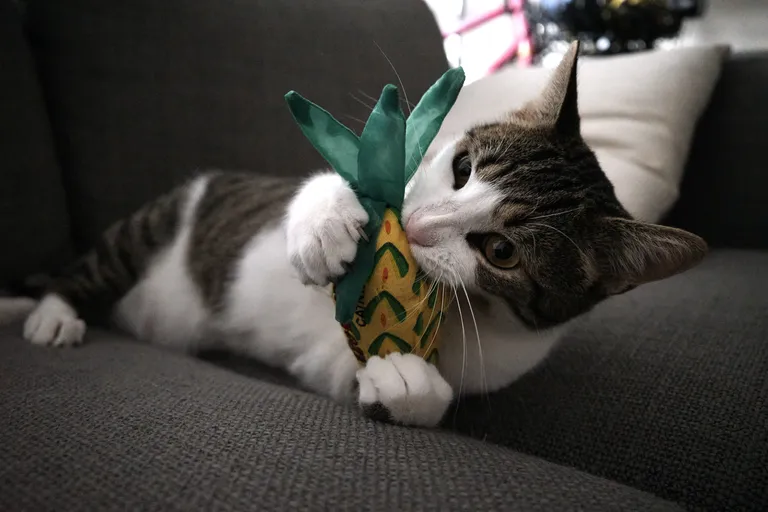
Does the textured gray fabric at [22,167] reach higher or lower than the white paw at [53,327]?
higher

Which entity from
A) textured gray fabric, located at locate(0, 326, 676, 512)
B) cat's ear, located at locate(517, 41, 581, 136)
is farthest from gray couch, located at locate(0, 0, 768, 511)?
cat's ear, located at locate(517, 41, 581, 136)

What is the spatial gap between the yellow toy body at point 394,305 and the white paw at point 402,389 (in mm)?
22

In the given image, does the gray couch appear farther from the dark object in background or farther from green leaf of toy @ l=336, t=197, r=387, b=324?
the dark object in background

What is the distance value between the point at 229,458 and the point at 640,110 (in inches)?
55.9

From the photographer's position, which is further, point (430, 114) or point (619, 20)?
point (619, 20)

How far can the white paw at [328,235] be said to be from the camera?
24.9 inches

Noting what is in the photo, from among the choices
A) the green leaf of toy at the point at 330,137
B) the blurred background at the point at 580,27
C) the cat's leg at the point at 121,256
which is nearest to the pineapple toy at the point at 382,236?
the green leaf of toy at the point at 330,137

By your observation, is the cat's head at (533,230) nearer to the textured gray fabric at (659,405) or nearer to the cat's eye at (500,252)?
the cat's eye at (500,252)

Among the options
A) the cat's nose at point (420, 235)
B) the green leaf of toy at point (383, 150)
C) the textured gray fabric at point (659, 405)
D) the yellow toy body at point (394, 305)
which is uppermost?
the green leaf of toy at point (383, 150)

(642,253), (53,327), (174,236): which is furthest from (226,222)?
(642,253)

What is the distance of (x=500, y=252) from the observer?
0.72m

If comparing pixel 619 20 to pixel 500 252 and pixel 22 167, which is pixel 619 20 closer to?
pixel 500 252

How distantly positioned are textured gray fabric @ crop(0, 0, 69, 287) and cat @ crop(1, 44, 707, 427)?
0.09 meters

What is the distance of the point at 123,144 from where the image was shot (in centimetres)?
123
